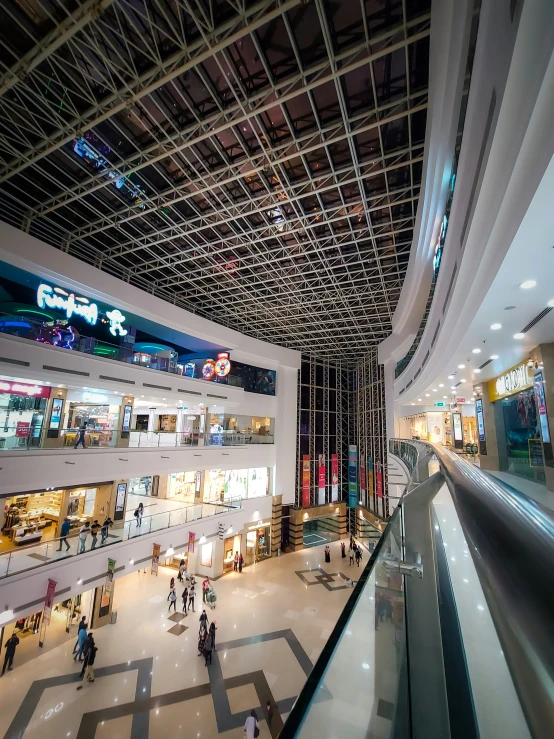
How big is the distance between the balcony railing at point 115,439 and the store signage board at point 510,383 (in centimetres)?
1368

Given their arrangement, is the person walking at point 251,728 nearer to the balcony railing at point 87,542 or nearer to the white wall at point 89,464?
the balcony railing at point 87,542

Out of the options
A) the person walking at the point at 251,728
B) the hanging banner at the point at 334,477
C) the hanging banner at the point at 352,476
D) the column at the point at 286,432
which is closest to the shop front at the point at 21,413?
the person walking at the point at 251,728

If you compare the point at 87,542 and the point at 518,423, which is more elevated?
the point at 518,423

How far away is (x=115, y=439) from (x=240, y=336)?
11374 millimetres

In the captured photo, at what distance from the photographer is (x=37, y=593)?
10.8m

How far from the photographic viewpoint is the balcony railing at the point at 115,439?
1152cm

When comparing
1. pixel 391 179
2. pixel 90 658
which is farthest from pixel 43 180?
pixel 90 658

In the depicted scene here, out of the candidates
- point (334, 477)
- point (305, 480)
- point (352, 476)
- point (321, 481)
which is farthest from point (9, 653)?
point (352, 476)

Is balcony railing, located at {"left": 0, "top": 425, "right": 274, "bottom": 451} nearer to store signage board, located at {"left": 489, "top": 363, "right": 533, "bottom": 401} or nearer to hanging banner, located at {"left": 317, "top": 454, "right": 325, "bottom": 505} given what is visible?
hanging banner, located at {"left": 317, "top": 454, "right": 325, "bottom": 505}

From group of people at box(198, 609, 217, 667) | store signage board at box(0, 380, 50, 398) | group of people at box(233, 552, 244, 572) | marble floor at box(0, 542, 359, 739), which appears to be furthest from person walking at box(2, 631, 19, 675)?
group of people at box(233, 552, 244, 572)

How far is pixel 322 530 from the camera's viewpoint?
99.7 feet

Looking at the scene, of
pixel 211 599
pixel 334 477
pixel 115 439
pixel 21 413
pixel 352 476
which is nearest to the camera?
pixel 21 413

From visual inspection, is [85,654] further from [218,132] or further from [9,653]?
[218,132]

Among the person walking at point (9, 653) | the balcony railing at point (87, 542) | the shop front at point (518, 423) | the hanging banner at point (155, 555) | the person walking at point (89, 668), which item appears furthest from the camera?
the hanging banner at point (155, 555)
